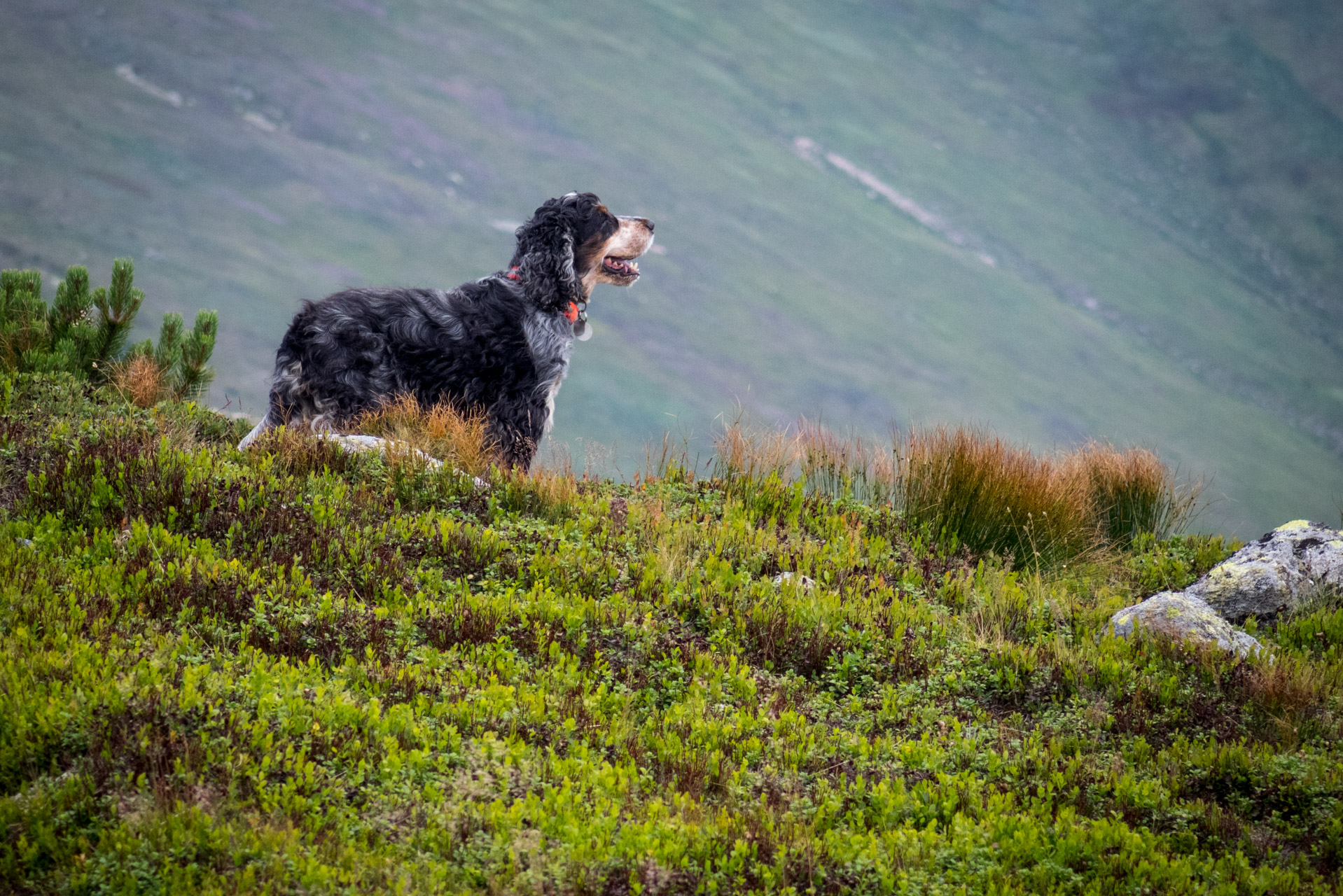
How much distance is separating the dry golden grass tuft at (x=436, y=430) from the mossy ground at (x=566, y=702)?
1.39 feet

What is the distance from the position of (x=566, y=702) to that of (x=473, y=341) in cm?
→ 489

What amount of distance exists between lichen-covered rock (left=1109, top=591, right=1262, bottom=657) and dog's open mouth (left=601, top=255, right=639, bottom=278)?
18.9 feet

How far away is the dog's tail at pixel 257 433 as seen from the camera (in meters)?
8.73

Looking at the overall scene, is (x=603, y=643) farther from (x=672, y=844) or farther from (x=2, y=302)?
(x=2, y=302)

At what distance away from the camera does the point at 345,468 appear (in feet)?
27.8

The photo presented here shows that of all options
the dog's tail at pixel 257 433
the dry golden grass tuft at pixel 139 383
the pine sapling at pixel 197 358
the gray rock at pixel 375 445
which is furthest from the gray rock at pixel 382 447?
the pine sapling at pixel 197 358

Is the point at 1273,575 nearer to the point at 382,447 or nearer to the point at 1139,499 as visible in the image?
the point at 1139,499

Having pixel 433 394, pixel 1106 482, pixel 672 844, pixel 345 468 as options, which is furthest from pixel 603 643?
pixel 1106 482

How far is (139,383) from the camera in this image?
1030cm

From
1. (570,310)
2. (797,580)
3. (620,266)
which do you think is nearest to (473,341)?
(570,310)

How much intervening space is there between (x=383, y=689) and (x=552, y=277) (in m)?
5.39

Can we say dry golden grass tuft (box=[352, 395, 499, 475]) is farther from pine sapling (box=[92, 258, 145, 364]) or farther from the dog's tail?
pine sapling (box=[92, 258, 145, 364])

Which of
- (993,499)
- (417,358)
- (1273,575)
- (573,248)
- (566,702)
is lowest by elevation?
(566,702)

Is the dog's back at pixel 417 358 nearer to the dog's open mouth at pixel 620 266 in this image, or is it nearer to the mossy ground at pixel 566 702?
the mossy ground at pixel 566 702
